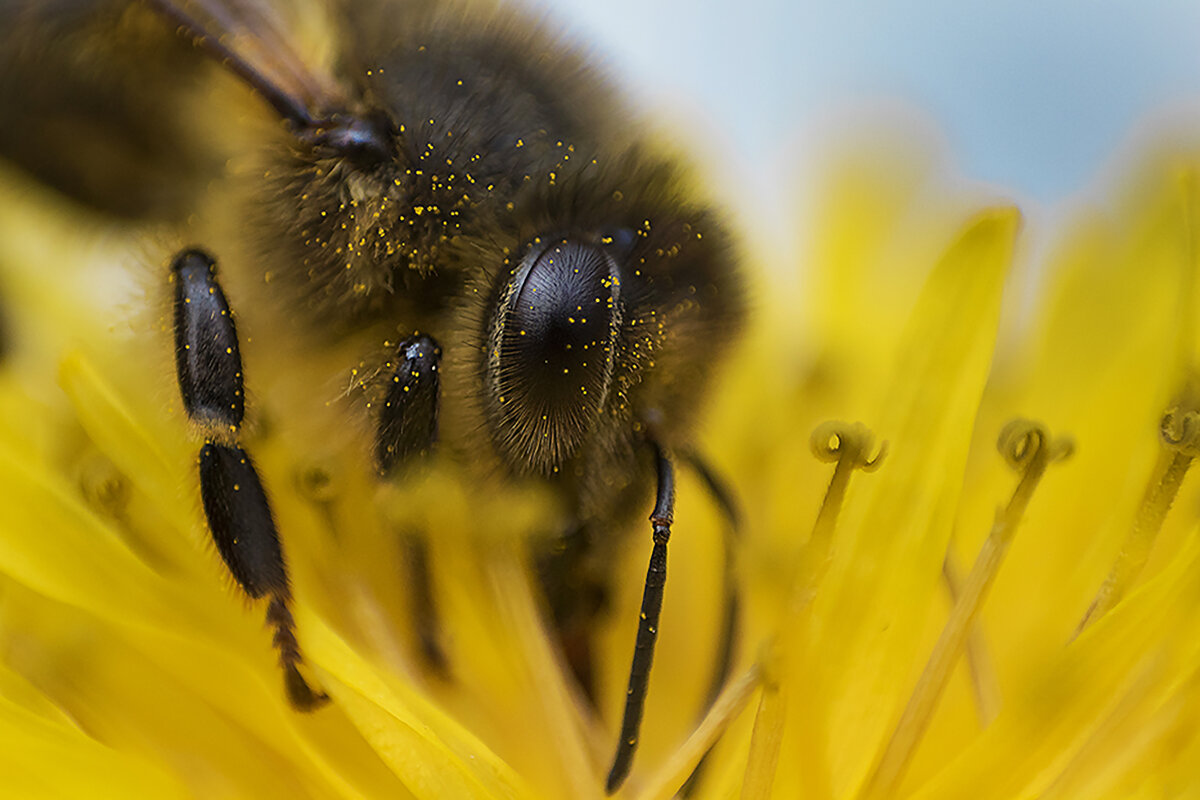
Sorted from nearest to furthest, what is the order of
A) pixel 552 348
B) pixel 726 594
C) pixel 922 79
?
1. pixel 552 348
2. pixel 726 594
3. pixel 922 79

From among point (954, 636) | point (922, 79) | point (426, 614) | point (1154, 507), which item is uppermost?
point (922, 79)

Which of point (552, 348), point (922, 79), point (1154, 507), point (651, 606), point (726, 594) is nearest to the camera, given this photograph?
point (552, 348)

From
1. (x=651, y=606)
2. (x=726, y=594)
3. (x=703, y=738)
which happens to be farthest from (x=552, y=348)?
(x=726, y=594)

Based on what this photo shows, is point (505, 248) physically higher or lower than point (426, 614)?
higher

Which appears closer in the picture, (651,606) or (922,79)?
(651,606)

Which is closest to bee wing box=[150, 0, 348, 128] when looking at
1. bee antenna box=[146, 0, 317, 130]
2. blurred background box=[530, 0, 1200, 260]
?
bee antenna box=[146, 0, 317, 130]

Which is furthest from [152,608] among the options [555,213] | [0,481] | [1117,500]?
[1117,500]

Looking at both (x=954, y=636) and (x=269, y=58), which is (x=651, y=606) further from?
(x=269, y=58)

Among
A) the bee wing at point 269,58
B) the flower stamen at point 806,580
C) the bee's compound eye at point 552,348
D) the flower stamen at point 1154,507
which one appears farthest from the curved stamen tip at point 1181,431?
the bee wing at point 269,58
